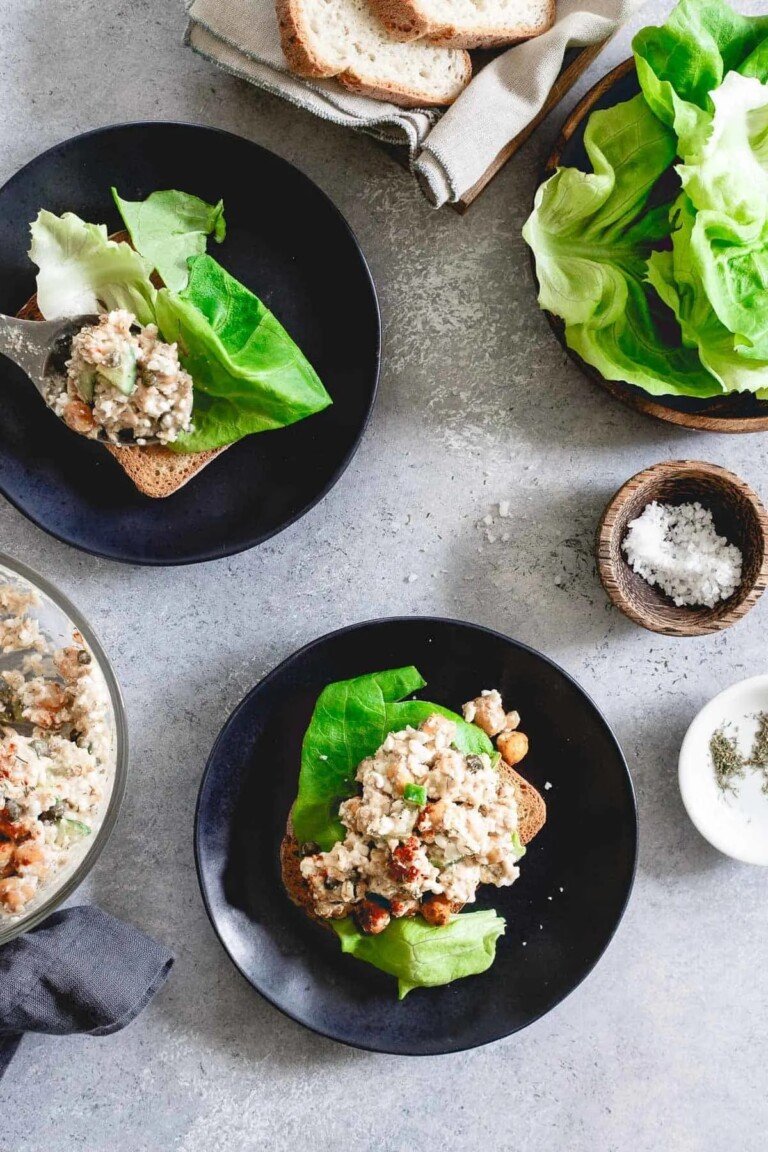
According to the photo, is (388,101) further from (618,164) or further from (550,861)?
(550,861)

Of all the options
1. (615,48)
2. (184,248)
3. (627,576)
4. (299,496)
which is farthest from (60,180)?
(627,576)

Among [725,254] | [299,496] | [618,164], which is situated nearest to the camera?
[725,254]

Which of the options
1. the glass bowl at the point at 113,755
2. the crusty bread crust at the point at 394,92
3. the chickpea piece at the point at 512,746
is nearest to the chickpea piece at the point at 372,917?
the chickpea piece at the point at 512,746

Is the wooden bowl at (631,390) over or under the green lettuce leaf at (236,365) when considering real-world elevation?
over

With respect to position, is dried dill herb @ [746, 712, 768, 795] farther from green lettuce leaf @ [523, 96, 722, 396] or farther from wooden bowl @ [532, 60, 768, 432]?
green lettuce leaf @ [523, 96, 722, 396]

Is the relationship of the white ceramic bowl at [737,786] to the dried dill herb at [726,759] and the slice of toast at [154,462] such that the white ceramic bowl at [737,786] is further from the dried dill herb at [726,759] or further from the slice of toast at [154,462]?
the slice of toast at [154,462]

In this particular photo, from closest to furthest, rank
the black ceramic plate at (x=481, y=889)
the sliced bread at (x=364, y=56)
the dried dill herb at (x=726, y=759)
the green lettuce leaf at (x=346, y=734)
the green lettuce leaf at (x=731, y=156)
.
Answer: the green lettuce leaf at (x=731, y=156) → the sliced bread at (x=364, y=56) → the green lettuce leaf at (x=346, y=734) → the black ceramic plate at (x=481, y=889) → the dried dill herb at (x=726, y=759)

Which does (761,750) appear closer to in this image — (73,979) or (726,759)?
(726,759)

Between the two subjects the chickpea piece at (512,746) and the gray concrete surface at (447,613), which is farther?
the gray concrete surface at (447,613)
